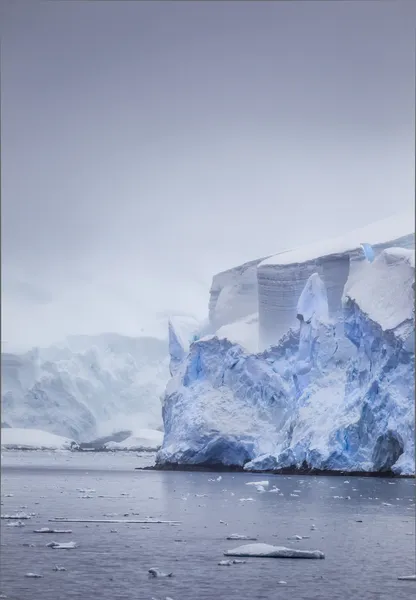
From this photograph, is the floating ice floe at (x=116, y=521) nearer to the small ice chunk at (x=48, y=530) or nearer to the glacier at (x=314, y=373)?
the small ice chunk at (x=48, y=530)

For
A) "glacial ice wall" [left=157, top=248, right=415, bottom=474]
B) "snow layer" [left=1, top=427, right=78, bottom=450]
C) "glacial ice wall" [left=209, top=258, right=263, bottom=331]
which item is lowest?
"snow layer" [left=1, top=427, right=78, bottom=450]

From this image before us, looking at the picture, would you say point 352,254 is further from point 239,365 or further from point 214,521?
point 214,521

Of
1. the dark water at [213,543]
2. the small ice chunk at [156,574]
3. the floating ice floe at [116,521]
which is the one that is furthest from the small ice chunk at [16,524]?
the small ice chunk at [156,574]

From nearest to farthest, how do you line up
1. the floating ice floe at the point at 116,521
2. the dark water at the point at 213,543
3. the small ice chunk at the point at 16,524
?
the dark water at the point at 213,543
the small ice chunk at the point at 16,524
the floating ice floe at the point at 116,521

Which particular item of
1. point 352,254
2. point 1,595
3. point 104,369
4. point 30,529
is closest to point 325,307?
point 352,254

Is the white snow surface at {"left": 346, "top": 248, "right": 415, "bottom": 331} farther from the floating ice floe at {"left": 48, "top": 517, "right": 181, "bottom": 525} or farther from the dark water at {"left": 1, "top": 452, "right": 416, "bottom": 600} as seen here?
the floating ice floe at {"left": 48, "top": 517, "right": 181, "bottom": 525}

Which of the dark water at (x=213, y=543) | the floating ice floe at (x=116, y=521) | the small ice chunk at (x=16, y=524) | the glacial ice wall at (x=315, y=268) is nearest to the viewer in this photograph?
the dark water at (x=213, y=543)

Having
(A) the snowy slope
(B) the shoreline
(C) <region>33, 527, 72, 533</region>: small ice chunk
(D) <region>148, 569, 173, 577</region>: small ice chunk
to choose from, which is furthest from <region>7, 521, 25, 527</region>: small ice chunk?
(A) the snowy slope
